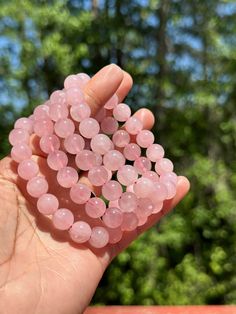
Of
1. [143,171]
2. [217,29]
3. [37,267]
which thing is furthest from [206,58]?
[37,267]

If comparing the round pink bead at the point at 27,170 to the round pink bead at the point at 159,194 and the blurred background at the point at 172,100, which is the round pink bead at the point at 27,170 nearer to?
the round pink bead at the point at 159,194

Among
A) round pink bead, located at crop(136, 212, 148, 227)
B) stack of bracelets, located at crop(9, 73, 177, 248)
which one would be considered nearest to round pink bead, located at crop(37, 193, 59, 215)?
stack of bracelets, located at crop(9, 73, 177, 248)

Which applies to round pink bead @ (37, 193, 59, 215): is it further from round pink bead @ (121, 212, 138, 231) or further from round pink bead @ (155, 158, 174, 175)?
round pink bead @ (155, 158, 174, 175)

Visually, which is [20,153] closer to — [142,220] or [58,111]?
[58,111]

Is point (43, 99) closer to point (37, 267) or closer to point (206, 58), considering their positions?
point (206, 58)

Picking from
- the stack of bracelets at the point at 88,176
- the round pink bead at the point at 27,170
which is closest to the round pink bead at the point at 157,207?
the stack of bracelets at the point at 88,176
